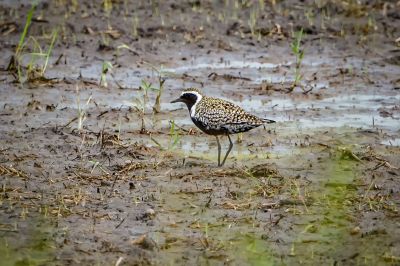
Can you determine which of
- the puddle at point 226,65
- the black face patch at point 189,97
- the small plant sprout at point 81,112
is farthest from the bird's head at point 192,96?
the puddle at point 226,65

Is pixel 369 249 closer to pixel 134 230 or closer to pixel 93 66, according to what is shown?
pixel 134 230

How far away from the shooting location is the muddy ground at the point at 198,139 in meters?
7.32

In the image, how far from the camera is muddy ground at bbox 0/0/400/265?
7320 millimetres

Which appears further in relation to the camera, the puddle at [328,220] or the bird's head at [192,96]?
the bird's head at [192,96]

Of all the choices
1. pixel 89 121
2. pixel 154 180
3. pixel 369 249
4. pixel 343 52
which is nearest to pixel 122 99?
pixel 89 121

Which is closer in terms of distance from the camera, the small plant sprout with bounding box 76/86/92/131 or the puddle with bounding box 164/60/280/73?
the small plant sprout with bounding box 76/86/92/131

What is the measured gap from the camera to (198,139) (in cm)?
1069

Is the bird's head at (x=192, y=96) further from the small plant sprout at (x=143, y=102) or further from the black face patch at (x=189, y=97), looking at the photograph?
the small plant sprout at (x=143, y=102)

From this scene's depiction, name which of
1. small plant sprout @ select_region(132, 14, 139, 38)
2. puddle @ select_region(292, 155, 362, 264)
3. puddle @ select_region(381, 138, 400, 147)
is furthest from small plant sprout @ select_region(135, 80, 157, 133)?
small plant sprout @ select_region(132, 14, 139, 38)

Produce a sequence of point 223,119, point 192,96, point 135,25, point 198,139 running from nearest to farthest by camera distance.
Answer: point 223,119
point 192,96
point 198,139
point 135,25

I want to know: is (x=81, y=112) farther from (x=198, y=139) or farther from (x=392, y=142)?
(x=392, y=142)

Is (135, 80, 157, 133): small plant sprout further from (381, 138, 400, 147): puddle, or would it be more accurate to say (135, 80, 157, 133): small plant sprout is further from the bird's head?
(381, 138, 400, 147): puddle

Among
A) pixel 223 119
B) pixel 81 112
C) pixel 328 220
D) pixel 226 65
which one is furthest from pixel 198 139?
pixel 226 65

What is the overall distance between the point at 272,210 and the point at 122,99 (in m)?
4.59
